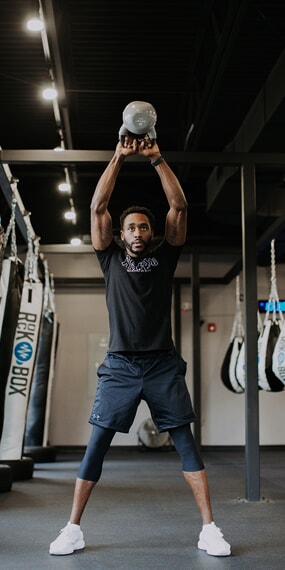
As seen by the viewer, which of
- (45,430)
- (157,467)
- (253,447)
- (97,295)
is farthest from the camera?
(97,295)

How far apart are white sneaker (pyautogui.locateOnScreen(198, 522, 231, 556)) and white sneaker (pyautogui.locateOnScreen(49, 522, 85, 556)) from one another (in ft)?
1.66

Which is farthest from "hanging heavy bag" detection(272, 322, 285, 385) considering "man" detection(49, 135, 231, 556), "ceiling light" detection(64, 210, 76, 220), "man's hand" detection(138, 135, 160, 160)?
"ceiling light" detection(64, 210, 76, 220)

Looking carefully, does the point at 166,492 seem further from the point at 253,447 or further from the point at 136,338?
the point at 136,338

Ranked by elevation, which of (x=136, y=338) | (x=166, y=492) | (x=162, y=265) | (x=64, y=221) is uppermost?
(x=64, y=221)

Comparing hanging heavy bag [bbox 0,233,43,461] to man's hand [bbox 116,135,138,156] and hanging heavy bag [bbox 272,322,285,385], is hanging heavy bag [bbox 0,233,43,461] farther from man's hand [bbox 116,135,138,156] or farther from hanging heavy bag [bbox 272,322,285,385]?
man's hand [bbox 116,135,138,156]

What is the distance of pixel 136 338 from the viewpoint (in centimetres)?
302

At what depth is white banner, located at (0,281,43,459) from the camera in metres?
5.43

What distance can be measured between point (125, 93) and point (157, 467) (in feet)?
11.8

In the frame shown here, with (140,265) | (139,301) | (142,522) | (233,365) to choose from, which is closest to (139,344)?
(139,301)

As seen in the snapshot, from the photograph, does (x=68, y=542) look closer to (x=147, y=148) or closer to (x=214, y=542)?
(x=214, y=542)

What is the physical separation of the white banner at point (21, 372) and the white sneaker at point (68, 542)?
2.60 m

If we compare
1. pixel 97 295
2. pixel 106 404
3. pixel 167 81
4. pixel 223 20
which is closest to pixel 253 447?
pixel 106 404

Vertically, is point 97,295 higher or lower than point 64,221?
lower

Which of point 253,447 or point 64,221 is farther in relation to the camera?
point 64,221
